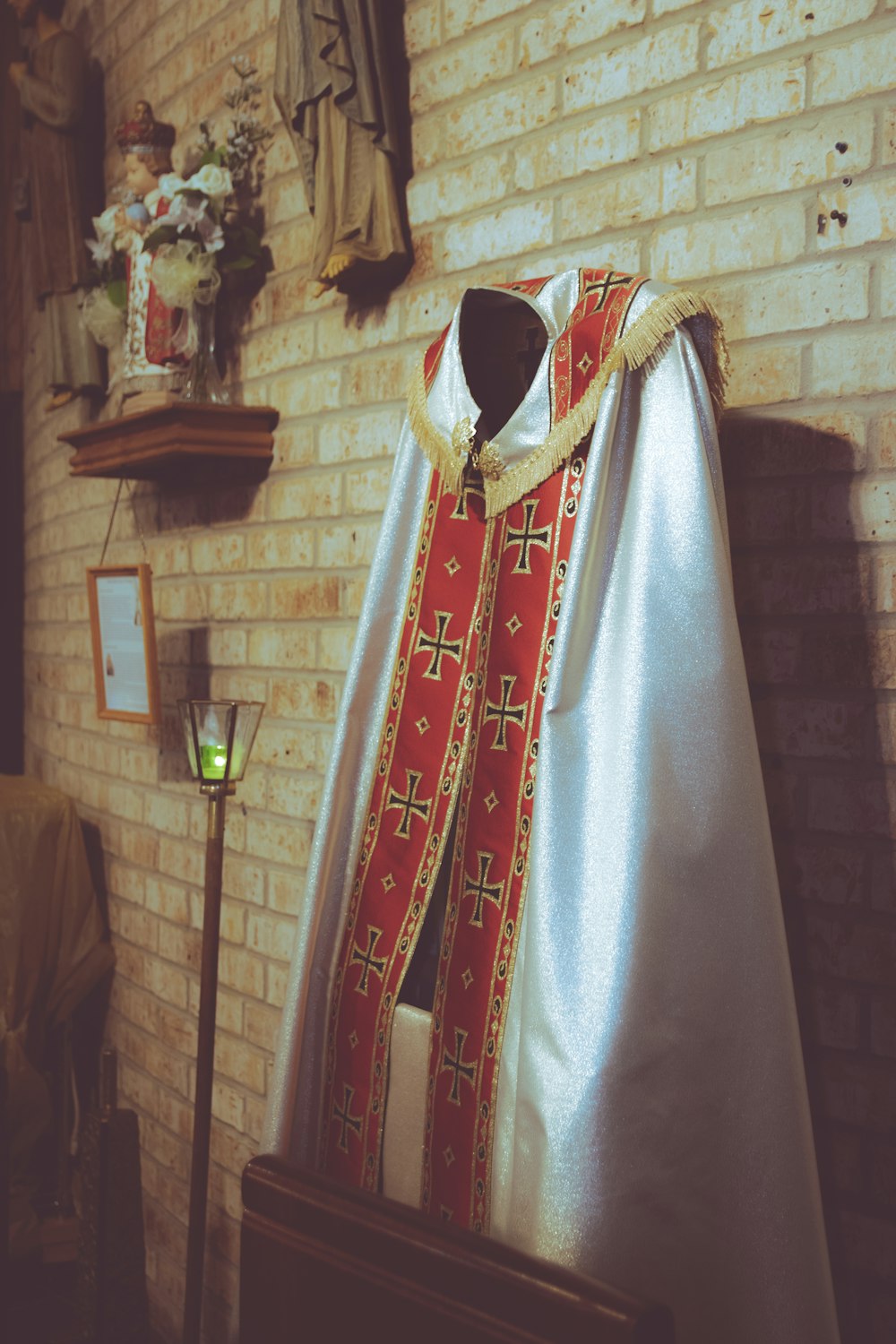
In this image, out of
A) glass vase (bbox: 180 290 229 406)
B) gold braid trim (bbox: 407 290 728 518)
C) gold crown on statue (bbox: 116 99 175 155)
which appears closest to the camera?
gold braid trim (bbox: 407 290 728 518)

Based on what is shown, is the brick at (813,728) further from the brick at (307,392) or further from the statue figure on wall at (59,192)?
the statue figure on wall at (59,192)

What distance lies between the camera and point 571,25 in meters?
1.88

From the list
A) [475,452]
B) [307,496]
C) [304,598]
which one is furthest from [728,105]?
[304,598]

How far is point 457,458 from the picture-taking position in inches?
64.0

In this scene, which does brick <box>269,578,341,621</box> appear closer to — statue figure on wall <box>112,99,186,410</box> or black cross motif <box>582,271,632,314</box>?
statue figure on wall <box>112,99,186,410</box>

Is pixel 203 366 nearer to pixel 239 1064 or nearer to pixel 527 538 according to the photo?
pixel 527 538

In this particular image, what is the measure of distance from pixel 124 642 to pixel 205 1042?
111cm

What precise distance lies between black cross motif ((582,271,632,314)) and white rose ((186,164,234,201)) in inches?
46.6

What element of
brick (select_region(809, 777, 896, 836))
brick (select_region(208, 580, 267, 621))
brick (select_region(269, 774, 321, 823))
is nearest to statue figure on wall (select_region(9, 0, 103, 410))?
brick (select_region(208, 580, 267, 621))

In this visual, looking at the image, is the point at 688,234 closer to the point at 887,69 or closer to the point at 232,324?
the point at 887,69

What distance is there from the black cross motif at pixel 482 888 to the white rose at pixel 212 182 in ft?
5.08

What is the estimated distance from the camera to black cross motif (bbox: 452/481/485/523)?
1645 millimetres

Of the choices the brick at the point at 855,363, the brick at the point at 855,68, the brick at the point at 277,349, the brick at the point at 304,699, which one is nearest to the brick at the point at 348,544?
the brick at the point at 304,699

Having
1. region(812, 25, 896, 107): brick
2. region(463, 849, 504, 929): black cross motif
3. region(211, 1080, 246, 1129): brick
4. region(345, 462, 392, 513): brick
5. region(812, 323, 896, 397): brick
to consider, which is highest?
region(812, 25, 896, 107): brick
